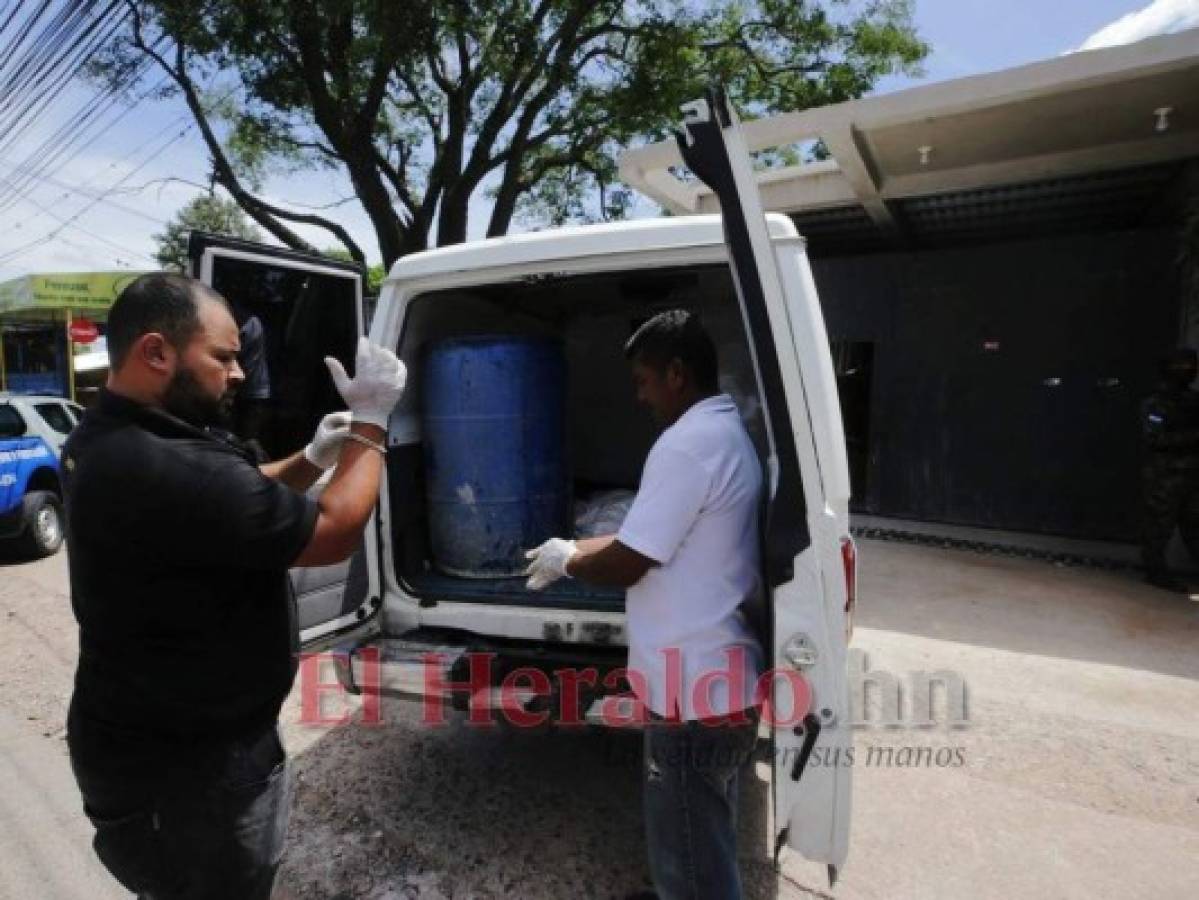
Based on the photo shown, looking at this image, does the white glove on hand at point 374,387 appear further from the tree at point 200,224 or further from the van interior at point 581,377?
the tree at point 200,224

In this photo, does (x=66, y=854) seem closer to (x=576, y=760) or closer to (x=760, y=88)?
(x=576, y=760)

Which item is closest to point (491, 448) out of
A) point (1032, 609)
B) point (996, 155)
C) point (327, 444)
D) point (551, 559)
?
point (327, 444)

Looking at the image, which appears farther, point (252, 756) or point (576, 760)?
point (576, 760)

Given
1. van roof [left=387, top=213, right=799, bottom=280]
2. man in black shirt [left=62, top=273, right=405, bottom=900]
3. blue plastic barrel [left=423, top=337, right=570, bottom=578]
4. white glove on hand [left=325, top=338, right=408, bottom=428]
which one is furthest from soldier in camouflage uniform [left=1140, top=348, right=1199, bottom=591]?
man in black shirt [left=62, top=273, right=405, bottom=900]

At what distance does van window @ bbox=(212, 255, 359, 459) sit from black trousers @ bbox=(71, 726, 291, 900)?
2.18 m

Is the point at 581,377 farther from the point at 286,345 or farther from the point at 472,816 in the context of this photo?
the point at 472,816

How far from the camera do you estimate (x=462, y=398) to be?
297 cm

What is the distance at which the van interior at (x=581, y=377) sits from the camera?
9.71 feet

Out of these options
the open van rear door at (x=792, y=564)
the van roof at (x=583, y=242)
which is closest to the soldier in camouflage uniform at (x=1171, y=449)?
the van roof at (x=583, y=242)

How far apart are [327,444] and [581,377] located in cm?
239

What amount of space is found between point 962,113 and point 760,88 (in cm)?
737

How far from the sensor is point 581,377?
169 inches

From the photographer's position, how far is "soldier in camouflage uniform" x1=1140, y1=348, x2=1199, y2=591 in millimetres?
5469

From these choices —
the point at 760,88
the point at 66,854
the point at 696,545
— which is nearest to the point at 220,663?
the point at 696,545
